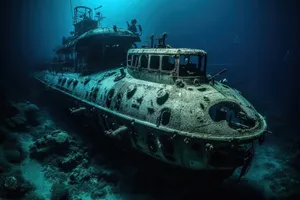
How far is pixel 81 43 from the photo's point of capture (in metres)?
16.4

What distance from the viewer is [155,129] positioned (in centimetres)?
771

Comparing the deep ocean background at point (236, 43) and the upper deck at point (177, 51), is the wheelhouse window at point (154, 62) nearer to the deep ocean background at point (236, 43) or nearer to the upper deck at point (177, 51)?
the upper deck at point (177, 51)

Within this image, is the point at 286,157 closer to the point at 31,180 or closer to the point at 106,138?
the point at 106,138

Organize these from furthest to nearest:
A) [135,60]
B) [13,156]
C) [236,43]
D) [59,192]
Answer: [236,43] → [13,156] → [135,60] → [59,192]

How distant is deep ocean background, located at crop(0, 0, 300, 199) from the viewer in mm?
28281

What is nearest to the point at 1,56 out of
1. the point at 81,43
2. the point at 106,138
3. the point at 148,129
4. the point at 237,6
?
the point at 81,43

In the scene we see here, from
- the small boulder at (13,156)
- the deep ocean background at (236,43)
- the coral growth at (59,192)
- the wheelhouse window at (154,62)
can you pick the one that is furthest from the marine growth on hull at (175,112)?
the deep ocean background at (236,43)

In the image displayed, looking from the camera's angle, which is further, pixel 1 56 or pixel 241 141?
pixel 1 56

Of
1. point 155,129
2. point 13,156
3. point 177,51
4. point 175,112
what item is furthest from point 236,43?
point 13,156

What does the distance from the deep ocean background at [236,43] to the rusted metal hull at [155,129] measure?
13168mm

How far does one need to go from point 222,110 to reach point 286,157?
10331 millimetres

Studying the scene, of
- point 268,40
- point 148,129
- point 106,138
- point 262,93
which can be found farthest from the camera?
point 268,40

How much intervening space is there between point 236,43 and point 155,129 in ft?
197

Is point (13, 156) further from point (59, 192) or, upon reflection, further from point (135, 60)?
point (135, 60)
